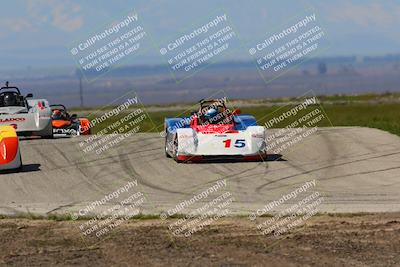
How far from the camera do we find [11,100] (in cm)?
3014

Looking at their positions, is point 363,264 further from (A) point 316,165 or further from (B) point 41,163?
(B) point 41,163

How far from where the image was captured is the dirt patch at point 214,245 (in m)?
10.9

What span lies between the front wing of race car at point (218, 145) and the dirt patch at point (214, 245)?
8.05 metres

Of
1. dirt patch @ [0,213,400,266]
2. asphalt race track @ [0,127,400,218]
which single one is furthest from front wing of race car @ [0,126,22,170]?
dirt patch @ [0,213,400,266]

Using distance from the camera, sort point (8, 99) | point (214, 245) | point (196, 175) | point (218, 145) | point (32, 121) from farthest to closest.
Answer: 1. point (8, 99)
2. point (32, 121)
3. point (218, 145)
4. point (196, 175)
5. point (214, 245)

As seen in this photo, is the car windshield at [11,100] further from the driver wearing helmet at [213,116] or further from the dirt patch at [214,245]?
the dirt patch at [214,245]

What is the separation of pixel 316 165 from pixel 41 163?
646 cm

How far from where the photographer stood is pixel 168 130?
77.3 feet

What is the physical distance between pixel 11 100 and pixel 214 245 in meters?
19.6

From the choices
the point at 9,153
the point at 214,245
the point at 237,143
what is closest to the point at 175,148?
the point at 237,143

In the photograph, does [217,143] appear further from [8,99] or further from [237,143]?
[8,99]

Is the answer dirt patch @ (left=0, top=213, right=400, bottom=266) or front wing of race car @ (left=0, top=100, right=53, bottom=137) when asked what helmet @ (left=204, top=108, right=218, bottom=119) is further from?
dirt patch @ (left=0, top=213, right=400, bottom=266)

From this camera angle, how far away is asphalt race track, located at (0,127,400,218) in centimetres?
1592

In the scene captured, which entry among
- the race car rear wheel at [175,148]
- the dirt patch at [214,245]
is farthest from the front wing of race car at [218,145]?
the dirt patch at [214,245]
